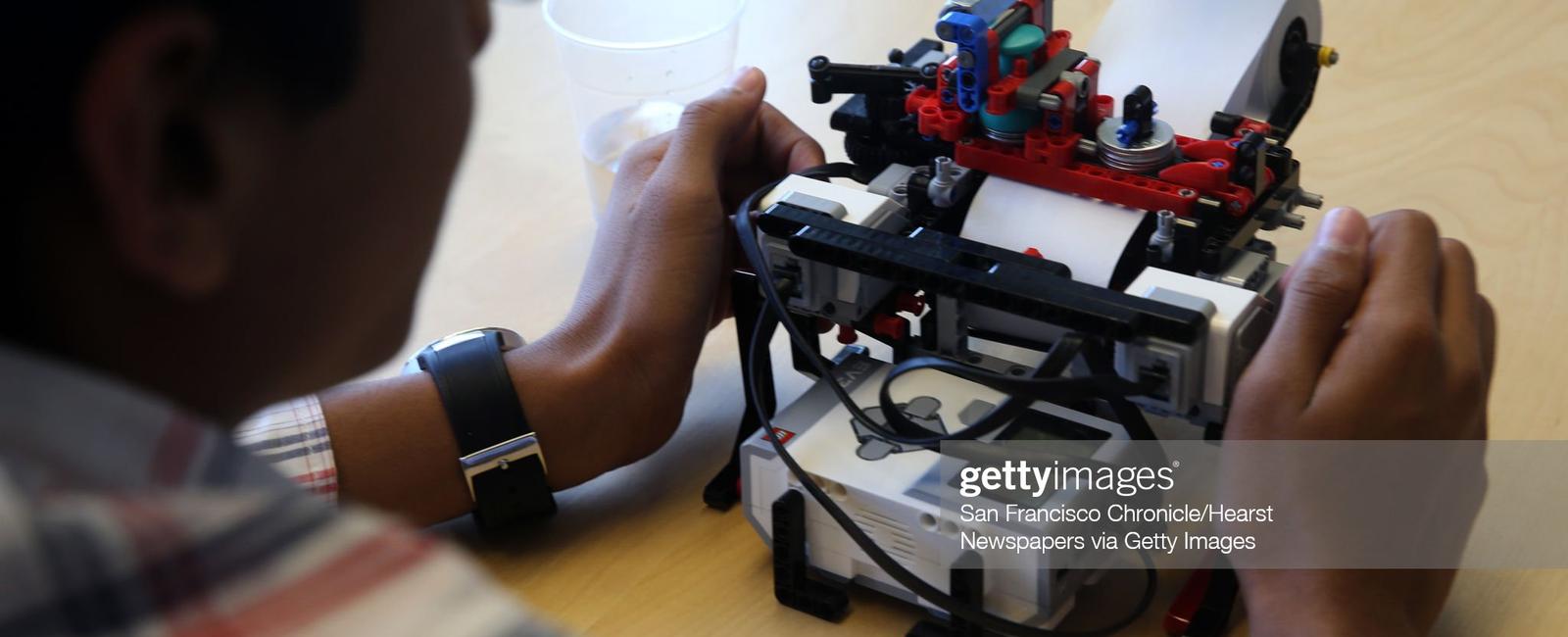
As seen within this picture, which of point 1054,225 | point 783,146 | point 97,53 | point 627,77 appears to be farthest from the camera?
point 627,77

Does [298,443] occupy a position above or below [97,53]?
below

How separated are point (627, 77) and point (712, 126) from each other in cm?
27

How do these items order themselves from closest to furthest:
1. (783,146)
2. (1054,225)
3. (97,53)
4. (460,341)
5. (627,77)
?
(97,53) < (1054,225) < (460,341) < (783,146) < (627,77)

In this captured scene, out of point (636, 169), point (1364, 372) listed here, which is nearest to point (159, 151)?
point (1364, 372)

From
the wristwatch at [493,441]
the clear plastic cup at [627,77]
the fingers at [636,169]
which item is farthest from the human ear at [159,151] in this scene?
the clear plastic cup at [627,77]

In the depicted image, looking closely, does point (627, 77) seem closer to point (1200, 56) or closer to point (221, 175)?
point (1200, 56)

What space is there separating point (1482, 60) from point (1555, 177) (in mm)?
202

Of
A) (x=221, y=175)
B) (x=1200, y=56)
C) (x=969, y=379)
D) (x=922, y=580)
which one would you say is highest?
(x=221, y=175)

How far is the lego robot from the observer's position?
0.81 m

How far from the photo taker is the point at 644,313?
1.00m

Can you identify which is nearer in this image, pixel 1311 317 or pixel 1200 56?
pixel 1311 317

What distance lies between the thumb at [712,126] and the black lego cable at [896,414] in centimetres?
11

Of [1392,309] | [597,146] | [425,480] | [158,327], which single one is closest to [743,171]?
[597,146]

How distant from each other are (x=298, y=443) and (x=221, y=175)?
1.95ft
